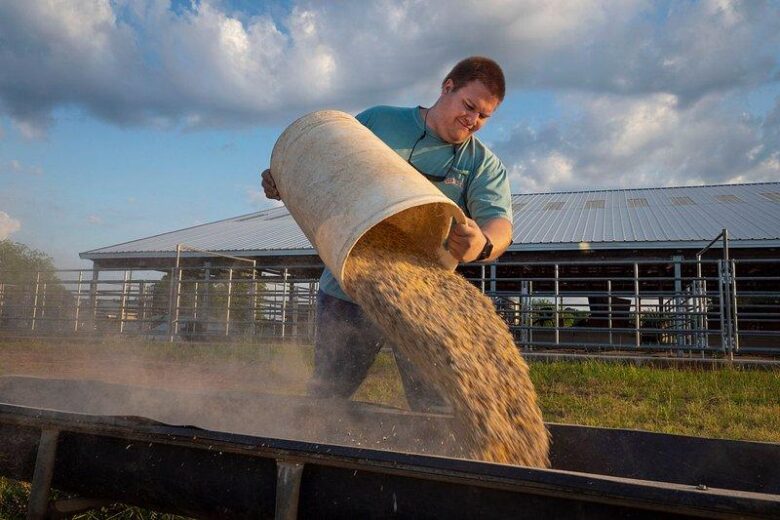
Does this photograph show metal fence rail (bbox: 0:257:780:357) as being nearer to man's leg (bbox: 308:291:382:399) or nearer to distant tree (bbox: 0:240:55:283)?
distant tree (bbox: 0:240:55:283)

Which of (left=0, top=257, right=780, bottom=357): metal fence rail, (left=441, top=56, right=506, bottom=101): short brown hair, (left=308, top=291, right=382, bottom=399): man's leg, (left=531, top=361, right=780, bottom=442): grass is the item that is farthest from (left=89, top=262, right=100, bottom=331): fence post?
(left=441, top=56, right=506, bottom=101): short brown hair

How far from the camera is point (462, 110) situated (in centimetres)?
306

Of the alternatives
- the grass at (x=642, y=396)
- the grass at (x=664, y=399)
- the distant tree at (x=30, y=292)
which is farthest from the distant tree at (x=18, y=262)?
the grass at (x=664, y=399)

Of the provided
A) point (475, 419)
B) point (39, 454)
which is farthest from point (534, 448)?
point (39, 454)

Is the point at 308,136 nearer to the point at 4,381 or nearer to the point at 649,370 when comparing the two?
the point at 4,381

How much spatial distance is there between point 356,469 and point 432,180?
1.82 meters

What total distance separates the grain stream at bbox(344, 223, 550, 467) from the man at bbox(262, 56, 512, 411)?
499 millimetres

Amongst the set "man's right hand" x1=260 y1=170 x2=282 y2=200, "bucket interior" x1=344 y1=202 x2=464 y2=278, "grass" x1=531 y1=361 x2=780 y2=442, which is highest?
"man's right hand" x1=260 y1=170 x2=282 y2=200

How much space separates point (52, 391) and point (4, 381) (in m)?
0.29

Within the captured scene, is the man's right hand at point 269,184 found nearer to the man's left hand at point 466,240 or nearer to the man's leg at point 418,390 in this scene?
the man's left hand at point 466,240

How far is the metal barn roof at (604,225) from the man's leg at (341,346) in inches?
430

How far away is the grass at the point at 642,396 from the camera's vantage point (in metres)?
4.74

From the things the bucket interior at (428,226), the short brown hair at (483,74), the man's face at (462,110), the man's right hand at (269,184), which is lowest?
the bucket interior at (428,226)

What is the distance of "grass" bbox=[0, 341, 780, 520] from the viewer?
474 centimetres
